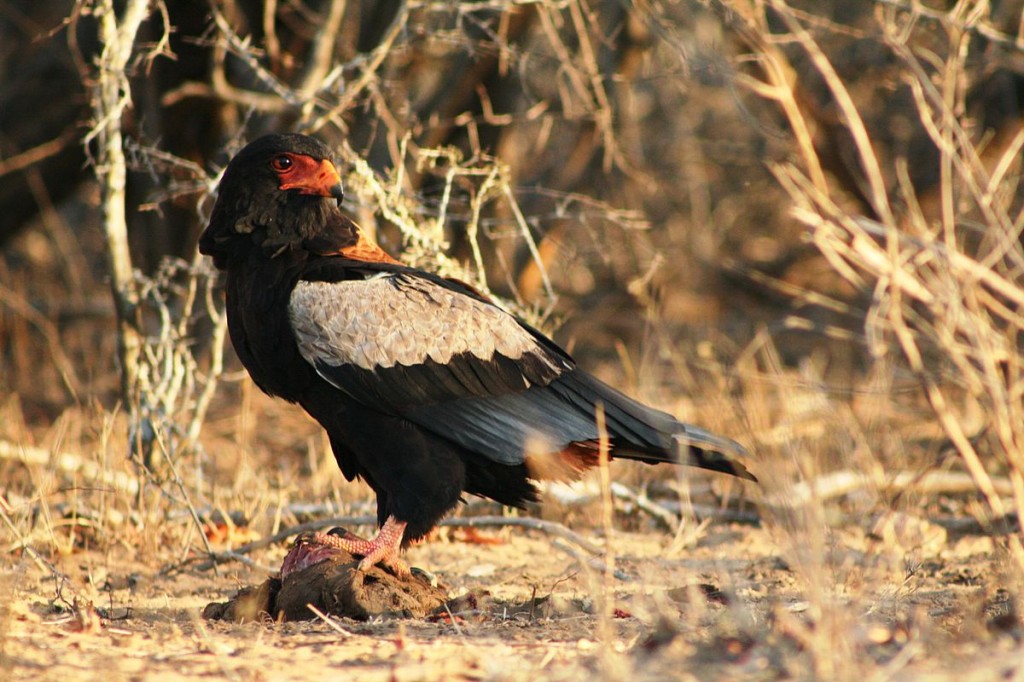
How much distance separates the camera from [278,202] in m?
4.77

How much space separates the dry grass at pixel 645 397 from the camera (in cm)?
327

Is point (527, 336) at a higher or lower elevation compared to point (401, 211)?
lower

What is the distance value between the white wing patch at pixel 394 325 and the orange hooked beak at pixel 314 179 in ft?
1.38

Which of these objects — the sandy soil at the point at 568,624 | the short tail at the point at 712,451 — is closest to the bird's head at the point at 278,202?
the sandy soil at the point at 568,624

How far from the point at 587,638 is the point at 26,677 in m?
1.55

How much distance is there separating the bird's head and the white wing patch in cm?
31

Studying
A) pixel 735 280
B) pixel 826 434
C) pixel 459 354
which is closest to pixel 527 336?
pixel 459 354

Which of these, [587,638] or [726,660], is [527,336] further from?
[726,660]

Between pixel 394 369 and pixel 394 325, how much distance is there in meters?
0.17

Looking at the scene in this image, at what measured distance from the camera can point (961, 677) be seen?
2670 mm

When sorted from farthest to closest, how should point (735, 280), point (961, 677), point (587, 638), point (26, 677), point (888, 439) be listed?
point (735, 280) < point (888, 439) < point (587, 638) < point (26, 677) < point (961, 677)

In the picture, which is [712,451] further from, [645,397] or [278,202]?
[645,397]

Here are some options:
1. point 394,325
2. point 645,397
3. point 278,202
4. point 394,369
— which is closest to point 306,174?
point 278,202

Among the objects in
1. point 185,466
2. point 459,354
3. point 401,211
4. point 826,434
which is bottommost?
point 826,434
